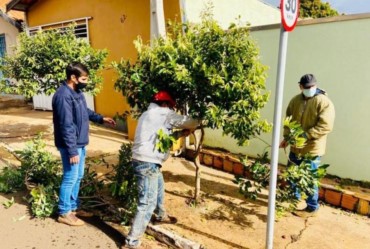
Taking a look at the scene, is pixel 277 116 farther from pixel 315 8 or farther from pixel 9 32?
pixel 315 8

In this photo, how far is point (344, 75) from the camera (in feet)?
15.3

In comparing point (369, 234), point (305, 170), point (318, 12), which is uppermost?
point (318, 12)

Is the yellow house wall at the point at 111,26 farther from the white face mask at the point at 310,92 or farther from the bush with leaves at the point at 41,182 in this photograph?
the white face mask at the point at 310,92

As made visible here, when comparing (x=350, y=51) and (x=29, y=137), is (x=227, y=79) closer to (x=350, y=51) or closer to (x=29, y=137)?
(x=350, y=51)

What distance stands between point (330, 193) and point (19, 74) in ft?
19.4

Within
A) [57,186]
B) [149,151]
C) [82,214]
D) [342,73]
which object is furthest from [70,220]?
[342,73]

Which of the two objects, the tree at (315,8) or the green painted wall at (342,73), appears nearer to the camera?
the green painted wall at (342,73)

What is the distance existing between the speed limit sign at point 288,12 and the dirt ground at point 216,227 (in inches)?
94.8

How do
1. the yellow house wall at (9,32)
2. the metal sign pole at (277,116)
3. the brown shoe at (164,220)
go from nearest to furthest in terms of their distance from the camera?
1. the metal sign pole at (277,116)
2. the brown shoe at (164,220)
3. the yellow house wall at (9,32)

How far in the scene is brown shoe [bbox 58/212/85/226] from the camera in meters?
4.00

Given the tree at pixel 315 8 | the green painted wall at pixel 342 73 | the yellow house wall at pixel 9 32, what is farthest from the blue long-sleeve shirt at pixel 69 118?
the tree at pixel 315 8

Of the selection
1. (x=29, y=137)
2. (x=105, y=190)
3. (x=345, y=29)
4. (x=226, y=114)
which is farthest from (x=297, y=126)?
(x=29, y=137)

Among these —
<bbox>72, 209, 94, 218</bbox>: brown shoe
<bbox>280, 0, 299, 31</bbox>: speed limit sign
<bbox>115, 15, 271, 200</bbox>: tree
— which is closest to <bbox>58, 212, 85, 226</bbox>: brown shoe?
<bbox>72, 209, 94, 218</bbox>: brown shoe

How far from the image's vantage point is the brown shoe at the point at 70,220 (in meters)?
4.00
